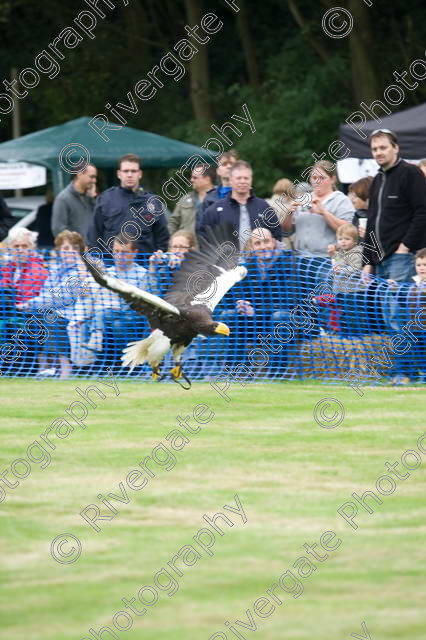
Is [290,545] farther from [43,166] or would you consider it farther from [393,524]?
[43,166]

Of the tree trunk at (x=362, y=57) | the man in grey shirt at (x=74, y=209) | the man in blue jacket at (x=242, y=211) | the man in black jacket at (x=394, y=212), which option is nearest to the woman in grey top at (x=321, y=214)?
the man in blue jacket at (x=242, y=211)

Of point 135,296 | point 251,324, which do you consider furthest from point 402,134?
point 135,296

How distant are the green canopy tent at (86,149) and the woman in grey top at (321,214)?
733cm

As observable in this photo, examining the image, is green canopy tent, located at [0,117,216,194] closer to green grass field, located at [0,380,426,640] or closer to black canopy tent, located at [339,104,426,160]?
black canopy tent, located at [339,104,426,160]

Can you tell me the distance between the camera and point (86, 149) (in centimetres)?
2008

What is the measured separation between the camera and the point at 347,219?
13.0m

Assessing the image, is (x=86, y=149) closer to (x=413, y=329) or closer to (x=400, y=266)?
(x=400, y=266)

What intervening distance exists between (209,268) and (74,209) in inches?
138

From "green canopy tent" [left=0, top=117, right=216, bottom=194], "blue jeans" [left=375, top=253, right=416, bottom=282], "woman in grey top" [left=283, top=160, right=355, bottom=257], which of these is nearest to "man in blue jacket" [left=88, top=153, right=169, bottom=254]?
"woman in grey top" [left=283, top=160, right=355, bottom=257]

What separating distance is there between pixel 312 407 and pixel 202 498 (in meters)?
3.33

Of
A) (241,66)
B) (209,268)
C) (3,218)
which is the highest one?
(241,66)

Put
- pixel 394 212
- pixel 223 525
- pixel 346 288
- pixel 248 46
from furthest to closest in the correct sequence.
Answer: pixel 248 46 → pixel 346 288 → pixel 394 212 → pixel 223 525

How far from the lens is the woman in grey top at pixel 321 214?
42.4 ft

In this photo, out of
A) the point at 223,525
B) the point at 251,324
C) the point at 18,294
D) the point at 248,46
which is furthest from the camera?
the point at 248,46
